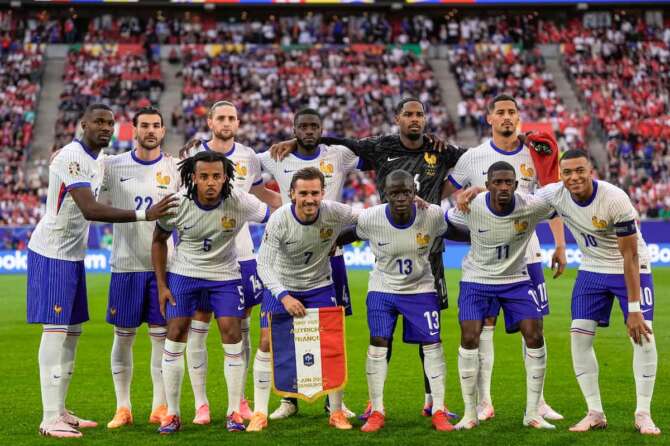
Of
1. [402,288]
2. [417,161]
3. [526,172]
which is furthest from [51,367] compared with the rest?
[526,172]

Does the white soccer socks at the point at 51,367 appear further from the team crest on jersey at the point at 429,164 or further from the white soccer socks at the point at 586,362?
the white soccer socks at the point at 586,362

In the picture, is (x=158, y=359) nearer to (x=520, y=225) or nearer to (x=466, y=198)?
(x=466, y=198)

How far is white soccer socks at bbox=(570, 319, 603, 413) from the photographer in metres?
7.46

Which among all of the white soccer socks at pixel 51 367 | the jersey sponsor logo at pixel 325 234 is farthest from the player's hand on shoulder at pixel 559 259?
the white soccer socks at pixel 51 367

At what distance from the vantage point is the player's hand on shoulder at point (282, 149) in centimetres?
846

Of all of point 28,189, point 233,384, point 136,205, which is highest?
point 28,189

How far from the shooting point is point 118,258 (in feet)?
26.2

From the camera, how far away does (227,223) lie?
25.2ft

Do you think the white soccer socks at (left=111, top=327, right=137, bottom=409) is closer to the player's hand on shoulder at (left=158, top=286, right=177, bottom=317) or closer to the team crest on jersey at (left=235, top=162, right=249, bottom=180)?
the player's hand on shoulder at (left=158, top=286, right=177, bottom=317)

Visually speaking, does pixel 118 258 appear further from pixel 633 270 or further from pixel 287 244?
pixel 633 270

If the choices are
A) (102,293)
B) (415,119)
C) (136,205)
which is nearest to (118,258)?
(136,205)

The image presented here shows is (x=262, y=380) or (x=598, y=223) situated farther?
(x=262, y=380)

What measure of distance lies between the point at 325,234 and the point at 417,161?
118cm

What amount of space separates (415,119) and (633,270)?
217 cm
